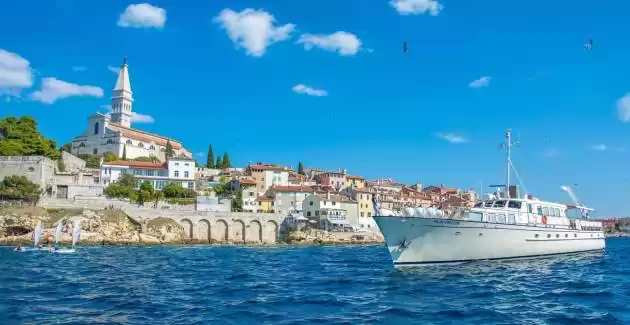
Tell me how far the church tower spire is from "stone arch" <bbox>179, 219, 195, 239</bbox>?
71.3 m

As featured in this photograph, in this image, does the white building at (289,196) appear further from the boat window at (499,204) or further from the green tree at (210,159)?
the boat window at (499,204)

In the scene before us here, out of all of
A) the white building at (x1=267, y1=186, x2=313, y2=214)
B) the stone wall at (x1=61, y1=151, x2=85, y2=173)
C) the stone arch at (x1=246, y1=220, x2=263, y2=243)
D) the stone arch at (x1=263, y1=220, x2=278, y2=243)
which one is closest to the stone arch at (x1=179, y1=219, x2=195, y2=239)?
the stone arch at (x1=246, y1=220, x2=263, y2=243)

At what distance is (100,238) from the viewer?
6322 cm

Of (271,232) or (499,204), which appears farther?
(271,232)

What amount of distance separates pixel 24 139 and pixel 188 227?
30814 millimetres

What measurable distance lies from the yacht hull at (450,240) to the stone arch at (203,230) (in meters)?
48.2

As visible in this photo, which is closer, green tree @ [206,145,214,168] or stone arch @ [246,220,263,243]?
stone arch @ [246,220,263,243]

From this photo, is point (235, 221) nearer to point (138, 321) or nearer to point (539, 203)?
point (539, 203)

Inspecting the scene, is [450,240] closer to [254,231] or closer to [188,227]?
[188,227]

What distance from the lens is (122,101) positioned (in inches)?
5389

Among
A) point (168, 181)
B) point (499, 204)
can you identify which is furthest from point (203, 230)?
point (499, 204)

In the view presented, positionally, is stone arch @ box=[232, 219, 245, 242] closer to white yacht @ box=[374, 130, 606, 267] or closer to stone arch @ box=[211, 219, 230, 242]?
stone arch @ box=[211, 219, 230, 242]

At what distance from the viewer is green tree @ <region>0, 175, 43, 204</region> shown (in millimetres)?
64938

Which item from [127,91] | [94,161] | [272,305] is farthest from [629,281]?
[127,91]
